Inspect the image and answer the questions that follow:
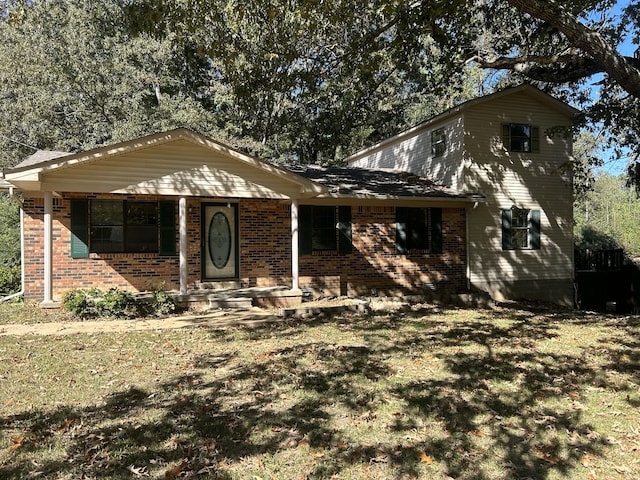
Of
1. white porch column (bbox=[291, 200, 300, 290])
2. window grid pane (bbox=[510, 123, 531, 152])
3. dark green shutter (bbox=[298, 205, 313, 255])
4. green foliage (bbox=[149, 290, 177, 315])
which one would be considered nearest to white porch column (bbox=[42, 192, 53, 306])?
green foliage (bbox=[149, 290, 177, 315])

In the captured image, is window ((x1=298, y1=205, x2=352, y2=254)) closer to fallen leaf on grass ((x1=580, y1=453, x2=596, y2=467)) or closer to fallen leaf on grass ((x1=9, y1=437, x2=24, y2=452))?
fallen leaf on grass ((x1=9, y1=437, x2=24, y2=452))

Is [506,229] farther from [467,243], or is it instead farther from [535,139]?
[535,139]

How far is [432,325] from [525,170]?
8558 millimetres

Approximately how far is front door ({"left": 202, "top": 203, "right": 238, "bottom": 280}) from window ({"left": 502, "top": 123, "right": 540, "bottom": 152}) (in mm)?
9024

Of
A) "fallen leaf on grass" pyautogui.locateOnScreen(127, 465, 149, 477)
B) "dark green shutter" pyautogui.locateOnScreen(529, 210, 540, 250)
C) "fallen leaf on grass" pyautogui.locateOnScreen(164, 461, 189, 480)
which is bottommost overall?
"fallen leaf on grass" pyautogui.locateOnScreen(164, 461, 189, 480)

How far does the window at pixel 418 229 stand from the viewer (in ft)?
45.4

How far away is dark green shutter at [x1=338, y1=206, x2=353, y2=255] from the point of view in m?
13.2

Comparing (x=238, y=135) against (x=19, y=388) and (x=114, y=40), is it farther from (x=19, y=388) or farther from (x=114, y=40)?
(x=19, y=388)

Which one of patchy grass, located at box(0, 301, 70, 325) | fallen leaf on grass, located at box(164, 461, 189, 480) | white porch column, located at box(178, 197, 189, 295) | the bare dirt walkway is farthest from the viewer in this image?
white porch column, located at box(178, 197, 189, 295)

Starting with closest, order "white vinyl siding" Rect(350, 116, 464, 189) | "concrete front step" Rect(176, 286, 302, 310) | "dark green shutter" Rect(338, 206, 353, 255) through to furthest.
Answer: "concrete front step" Rect(176, 286, 302, 310) → "dark green shutter" Rect(338, 206, 353, 255) → "white vinyl siding" Rect(350, 116, 464, 189)

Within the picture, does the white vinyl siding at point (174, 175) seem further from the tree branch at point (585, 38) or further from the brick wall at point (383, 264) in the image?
the tree branch at point (585, 38)

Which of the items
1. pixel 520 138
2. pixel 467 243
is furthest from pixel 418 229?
pixel 520 138

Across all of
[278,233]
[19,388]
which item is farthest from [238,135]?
[19,388]

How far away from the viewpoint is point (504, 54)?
1489 centimetres
